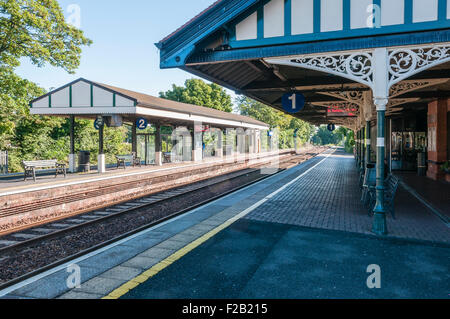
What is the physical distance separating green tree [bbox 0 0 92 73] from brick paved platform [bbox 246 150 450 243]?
1396cm

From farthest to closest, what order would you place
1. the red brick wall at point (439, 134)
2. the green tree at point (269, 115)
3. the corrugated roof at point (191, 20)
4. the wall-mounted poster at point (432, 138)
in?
the green tree at point (269, 115), the wall-mounted poster at point (432, 138), the red brick wall at point (439, 134), the corrugated roof at point (191, 20)

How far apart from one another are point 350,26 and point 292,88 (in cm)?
391

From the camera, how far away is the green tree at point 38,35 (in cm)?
1511

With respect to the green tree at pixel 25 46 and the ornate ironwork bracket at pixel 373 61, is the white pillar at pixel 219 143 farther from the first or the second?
the ornate ironwork bracket at pixel 373 61

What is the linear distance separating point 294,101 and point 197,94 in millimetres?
40981

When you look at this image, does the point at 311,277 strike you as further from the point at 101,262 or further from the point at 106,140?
the point at 106,140

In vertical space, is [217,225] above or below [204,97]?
below

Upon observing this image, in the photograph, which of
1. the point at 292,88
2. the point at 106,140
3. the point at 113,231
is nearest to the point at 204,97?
the point at 106,140

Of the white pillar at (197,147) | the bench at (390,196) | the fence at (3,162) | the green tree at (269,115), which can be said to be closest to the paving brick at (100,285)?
the bench at (390,196)

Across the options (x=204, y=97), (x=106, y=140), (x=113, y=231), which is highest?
(x=204, y=97)

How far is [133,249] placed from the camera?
223 inches

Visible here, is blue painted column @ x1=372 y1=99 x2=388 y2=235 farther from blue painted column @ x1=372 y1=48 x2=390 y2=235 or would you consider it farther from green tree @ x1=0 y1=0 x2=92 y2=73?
green tree @ x1=0 y1=0 x2=92 y2=73

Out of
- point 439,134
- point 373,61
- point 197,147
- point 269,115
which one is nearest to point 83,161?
point 197,147

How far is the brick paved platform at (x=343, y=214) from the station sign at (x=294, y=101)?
285 centimetres
